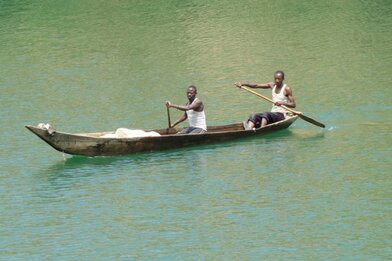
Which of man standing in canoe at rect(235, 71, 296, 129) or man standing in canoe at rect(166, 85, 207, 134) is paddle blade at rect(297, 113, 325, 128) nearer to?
man standing in canoe at rect(235, 71, 296, 129)

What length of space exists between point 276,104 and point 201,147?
59.3 inches

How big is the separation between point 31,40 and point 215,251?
14797 millimetres

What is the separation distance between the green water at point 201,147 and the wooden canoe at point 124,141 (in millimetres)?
128

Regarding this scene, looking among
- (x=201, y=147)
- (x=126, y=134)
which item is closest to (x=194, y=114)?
(x=201, y=147)

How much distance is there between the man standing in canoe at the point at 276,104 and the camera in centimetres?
1659

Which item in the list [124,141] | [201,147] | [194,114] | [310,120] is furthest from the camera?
[310,120]

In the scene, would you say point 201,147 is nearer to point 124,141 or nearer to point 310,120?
point 124,141

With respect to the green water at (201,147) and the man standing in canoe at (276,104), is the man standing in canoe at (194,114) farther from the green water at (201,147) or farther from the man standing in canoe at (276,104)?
the man standing in canoe at (276,104)

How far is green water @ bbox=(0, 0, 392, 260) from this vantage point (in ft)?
40.3

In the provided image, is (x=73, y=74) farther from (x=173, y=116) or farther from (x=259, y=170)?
(x=259, y=170)

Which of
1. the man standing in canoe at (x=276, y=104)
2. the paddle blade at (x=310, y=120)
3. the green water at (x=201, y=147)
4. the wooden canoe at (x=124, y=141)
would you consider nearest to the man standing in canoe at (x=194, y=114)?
the wooden canoe at (x=124, y=141)

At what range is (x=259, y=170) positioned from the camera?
48.2 ft

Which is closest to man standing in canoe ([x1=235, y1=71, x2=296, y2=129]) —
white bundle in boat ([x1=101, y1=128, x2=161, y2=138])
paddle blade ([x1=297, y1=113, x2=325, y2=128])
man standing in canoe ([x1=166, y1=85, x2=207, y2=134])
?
paddle blade ([x1=297, y1=113, x2=325, y2=128])

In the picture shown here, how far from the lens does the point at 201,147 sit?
52.3ft
